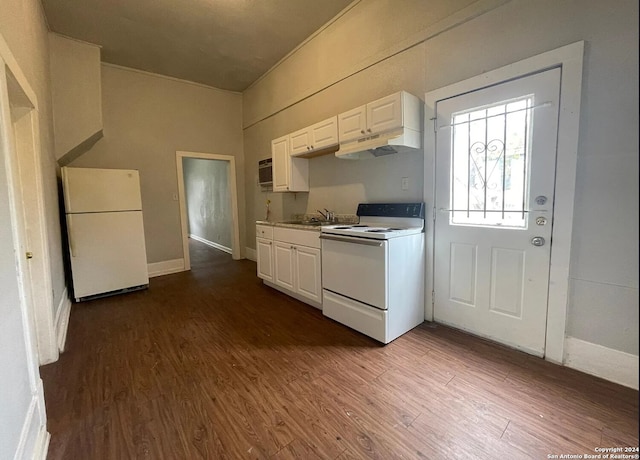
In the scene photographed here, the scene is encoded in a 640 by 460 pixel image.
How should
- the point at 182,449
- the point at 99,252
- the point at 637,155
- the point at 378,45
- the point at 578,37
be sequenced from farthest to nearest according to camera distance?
1. the point at 99,252
2. the point at 378,45
3. the point at 578,37
4. the point at 182,449
5. the point at 637,155

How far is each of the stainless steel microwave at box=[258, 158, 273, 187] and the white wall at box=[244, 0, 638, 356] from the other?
0.75 metres

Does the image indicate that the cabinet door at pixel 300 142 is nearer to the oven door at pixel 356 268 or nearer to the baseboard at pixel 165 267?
the oven door at pixel 356 268

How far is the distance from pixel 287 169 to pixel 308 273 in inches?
58.3

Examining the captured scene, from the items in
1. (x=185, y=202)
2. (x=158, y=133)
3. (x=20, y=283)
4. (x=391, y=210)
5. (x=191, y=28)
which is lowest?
(x=20, y=283)

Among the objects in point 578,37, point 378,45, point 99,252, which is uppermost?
point 378,45

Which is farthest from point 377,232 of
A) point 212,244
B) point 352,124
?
point 212,244

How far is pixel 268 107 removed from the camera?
441 cm

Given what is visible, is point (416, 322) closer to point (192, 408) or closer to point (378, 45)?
point (192, 408)

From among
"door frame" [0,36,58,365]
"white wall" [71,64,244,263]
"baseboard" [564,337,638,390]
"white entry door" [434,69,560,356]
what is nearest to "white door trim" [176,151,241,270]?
"white wall" [71,64,244,263]

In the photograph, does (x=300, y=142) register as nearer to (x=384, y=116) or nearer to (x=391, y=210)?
(x=384, y=116)

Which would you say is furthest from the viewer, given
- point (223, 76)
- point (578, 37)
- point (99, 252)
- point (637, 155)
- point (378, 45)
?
point (223, 76)

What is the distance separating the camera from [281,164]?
3768 mm

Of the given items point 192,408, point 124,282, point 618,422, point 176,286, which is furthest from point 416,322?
point 124,282

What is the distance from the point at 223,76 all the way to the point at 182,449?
4.68m
